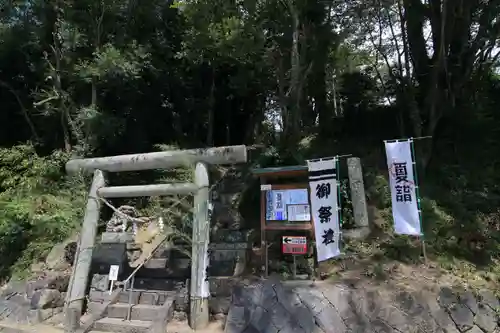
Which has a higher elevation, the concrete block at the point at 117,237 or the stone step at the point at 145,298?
the concrete block at the point at 117,237

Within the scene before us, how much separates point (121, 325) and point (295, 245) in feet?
12.9

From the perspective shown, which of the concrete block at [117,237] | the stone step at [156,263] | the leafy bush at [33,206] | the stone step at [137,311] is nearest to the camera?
the stone step at [137,311]

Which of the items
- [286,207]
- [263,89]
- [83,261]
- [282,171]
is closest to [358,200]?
[286,207]

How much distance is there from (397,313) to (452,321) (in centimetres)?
106

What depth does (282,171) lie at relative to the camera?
9117 millimetres

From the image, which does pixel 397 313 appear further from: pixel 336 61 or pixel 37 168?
pixel 37 168

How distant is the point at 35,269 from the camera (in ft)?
33.6

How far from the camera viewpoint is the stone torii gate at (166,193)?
26.0 ft

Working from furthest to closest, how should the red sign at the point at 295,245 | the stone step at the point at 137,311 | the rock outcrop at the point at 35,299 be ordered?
the rock outcrop at the point at 35,299 < the red sign at the point at 295,245 < the stone step at the point at 137,311

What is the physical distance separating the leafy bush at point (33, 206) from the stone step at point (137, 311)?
11.5 feet

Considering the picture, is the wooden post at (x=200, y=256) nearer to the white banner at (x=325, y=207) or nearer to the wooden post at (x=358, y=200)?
the white banner at (x=325, y=207)

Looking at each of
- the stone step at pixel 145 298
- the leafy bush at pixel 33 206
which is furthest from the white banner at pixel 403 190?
the leafy bush at pixel 33 206

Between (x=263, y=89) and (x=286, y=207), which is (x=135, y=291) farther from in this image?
(x=263, y=89)

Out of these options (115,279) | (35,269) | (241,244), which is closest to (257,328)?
(241,244)
